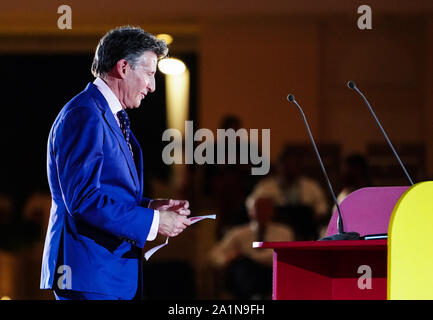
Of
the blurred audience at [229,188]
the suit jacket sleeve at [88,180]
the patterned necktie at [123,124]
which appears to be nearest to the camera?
the suit jacket sleeve at [88,180]

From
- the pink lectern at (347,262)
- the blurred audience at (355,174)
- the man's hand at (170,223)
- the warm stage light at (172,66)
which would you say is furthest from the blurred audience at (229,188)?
the man's hand at (170,223)

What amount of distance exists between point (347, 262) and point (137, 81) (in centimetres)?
87

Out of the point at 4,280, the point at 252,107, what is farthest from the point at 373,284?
the point at 252,107

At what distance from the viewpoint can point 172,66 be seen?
34.4 feet

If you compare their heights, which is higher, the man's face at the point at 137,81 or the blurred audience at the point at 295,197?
the man's face at the point at 137,81

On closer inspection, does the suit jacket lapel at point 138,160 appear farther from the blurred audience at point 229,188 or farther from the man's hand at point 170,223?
the blurred audience at point 229,188

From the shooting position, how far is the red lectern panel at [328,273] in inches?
98.5

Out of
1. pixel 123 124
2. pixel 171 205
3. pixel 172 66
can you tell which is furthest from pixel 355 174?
pixel 172 66

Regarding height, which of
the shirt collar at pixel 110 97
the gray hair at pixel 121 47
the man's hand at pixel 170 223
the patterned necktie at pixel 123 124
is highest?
the gray hair at pixel 121 47

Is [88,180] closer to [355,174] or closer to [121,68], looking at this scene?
[121,68]

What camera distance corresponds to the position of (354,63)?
389 inches

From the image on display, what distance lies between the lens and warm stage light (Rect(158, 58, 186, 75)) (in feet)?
33.6
